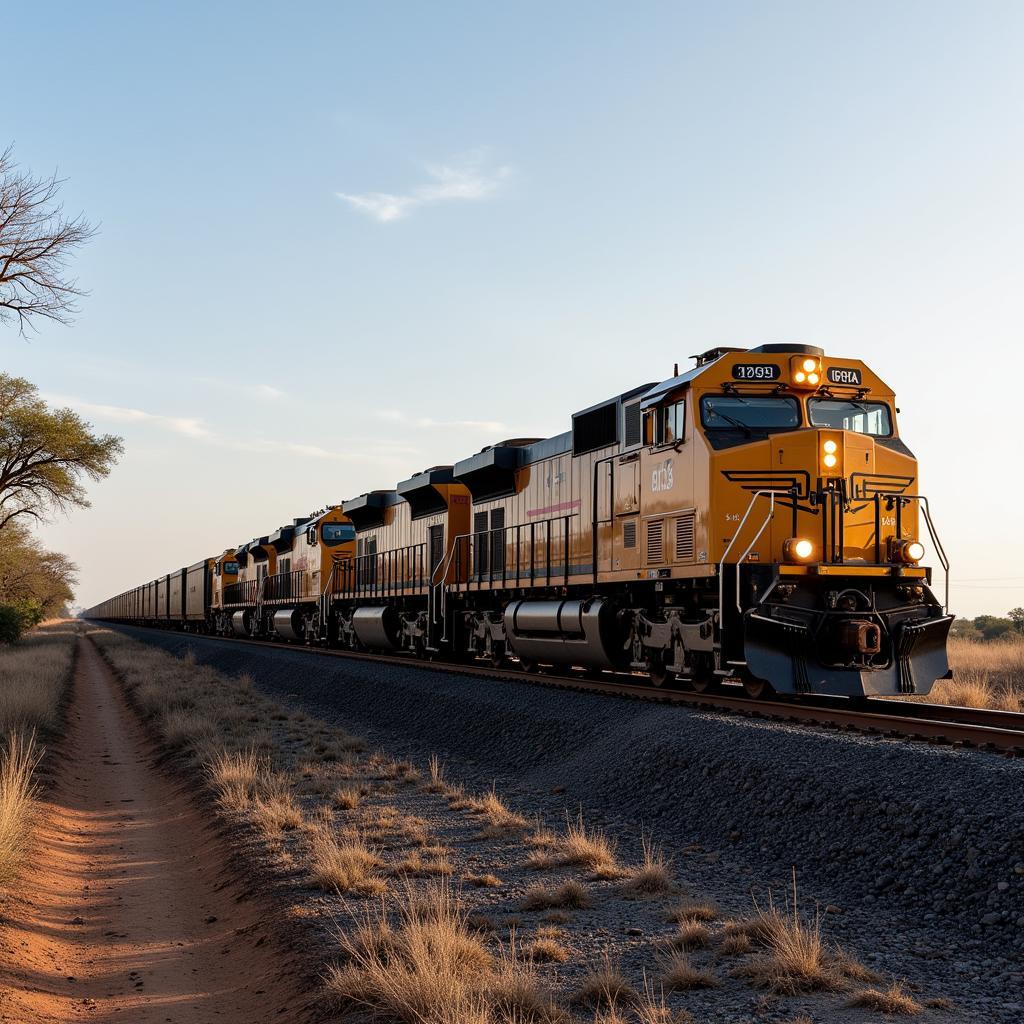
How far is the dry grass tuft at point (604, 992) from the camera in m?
4.96

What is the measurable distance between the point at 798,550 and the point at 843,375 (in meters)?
2.90

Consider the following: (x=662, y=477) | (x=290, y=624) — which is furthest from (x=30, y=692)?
(x=290, y=624)

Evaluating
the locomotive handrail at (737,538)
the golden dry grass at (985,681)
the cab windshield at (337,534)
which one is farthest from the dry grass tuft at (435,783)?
the cab windshield at (337,534)

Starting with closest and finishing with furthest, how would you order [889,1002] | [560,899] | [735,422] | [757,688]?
[889,1002] → [560,899] → [757,688] → [735,422]

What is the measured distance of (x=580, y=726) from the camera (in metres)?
12.6

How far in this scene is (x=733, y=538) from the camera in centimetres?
1254

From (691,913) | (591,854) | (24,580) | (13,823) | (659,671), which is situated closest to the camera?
(691,913)

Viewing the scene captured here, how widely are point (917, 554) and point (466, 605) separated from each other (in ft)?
39.3

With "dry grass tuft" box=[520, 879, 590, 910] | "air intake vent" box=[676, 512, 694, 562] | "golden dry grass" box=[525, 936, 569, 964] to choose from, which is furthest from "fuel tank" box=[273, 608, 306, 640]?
"golden dry grass" box=[525, 936, 569, 964]

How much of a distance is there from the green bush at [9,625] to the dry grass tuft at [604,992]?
1825 inches

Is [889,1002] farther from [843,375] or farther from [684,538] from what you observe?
[843,375]

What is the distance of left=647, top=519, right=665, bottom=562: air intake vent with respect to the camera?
47.5 ft

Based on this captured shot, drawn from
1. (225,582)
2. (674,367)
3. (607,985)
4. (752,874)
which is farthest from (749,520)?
(225,582)

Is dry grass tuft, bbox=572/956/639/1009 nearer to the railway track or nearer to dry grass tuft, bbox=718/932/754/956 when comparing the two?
dry grass tuft, bbox=718/932/754/956
